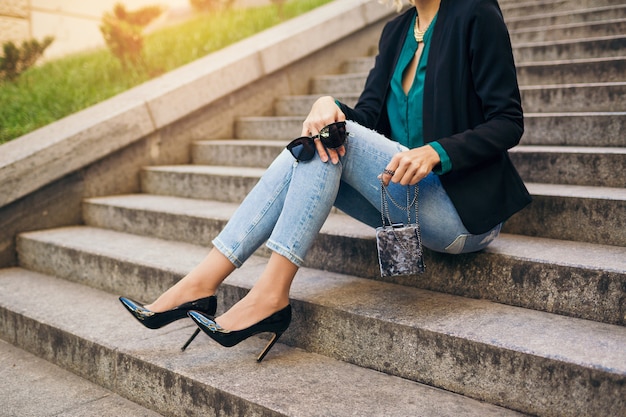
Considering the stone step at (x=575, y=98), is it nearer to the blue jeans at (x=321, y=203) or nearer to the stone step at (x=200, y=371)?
the blue jeans at (x=321, y=203)

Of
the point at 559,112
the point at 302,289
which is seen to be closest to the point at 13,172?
the point at 302,289

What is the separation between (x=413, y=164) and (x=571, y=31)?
11.4 feet

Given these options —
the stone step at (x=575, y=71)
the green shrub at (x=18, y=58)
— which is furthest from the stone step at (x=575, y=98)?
the green shrub at (x=18, y=58)

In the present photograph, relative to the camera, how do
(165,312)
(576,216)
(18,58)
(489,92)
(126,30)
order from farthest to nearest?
1. (18,58)
2. (126,30)
3. (576,216)
4. (165,312)
5. (489,92)

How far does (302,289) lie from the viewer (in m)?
2.67

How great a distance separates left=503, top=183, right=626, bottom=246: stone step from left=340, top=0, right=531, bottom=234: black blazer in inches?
19.4

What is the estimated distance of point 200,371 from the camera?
2338 mm

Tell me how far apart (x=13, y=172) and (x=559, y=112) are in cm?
351

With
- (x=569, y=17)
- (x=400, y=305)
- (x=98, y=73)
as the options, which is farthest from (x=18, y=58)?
(x=400, y=305)

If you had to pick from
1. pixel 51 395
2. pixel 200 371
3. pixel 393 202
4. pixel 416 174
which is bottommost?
pixel 51 395

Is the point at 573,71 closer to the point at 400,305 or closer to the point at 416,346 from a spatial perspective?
the point at 400,305

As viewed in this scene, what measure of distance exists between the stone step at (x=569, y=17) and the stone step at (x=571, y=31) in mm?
103

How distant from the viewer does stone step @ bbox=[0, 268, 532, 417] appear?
6.64 feet

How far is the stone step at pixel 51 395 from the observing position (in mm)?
2486
